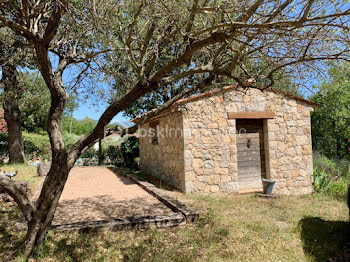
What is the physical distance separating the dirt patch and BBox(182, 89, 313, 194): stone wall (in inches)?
61.0

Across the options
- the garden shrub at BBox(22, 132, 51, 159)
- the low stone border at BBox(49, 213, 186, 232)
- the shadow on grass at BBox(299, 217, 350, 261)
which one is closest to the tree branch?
the low stone border at BBox(49, 213, 186, 232)

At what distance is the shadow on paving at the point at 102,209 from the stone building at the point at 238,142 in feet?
5.22

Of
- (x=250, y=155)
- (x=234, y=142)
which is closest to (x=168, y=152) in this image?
(x=234, y=142)

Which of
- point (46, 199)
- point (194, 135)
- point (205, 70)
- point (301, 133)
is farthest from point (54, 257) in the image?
point (301, 133)

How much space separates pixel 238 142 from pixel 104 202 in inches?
167

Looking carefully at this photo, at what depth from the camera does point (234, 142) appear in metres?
7.51

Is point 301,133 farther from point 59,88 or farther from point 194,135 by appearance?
point 59,88

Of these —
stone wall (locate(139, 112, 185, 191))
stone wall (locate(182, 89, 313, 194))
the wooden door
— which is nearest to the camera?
stone wall (locate(182, 89, 313, 194))

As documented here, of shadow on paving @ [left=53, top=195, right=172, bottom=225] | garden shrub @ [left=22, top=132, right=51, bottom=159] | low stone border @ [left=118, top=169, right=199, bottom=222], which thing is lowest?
shadow on paving @ [left=53, top=195, right=172, bottom=225]

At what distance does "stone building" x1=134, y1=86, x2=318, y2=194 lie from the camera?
7211mm

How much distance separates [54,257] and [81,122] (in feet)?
119

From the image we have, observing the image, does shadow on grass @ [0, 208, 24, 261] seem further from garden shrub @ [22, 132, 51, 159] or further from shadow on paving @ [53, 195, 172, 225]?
garden shrub @ [22, 132, 51, 159]

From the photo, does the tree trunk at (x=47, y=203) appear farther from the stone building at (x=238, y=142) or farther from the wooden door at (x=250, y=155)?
the wooden door at (x=250, y=155)

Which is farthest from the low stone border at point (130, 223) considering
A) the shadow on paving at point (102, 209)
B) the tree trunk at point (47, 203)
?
the tree trunk at point (47, 203)
